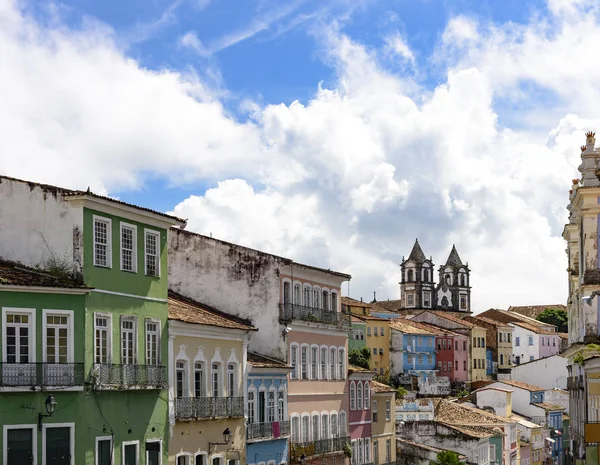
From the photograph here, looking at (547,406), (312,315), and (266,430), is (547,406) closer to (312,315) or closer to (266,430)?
(312,315)

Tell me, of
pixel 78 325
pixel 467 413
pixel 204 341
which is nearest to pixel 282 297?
pixel 204 341

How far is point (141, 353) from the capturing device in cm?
3562

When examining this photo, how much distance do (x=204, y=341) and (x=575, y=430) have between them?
64.4ft

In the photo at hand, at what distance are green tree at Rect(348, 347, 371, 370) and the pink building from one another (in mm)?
51322

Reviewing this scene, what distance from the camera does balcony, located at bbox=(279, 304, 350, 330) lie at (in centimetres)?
4938

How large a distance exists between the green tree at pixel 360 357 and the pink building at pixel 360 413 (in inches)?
2021

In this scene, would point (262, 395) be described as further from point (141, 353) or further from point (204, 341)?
point (141, 353)

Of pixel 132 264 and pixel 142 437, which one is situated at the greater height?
pixel 132 264

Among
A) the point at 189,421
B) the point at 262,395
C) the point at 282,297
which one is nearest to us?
the point at 189,421

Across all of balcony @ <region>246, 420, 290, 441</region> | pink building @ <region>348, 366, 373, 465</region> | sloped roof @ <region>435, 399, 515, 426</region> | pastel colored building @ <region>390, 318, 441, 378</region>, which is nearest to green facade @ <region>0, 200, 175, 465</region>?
balcony @ <region>246, 420, 290, 441</region>

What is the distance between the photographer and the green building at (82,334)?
30.7 meters

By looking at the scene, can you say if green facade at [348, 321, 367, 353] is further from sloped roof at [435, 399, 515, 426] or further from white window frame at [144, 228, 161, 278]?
white window frame at [144, 228, 161, 278]

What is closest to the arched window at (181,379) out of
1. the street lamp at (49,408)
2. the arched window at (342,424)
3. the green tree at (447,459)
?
the street lamp at (49,408)

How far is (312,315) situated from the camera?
5247 centimetres
